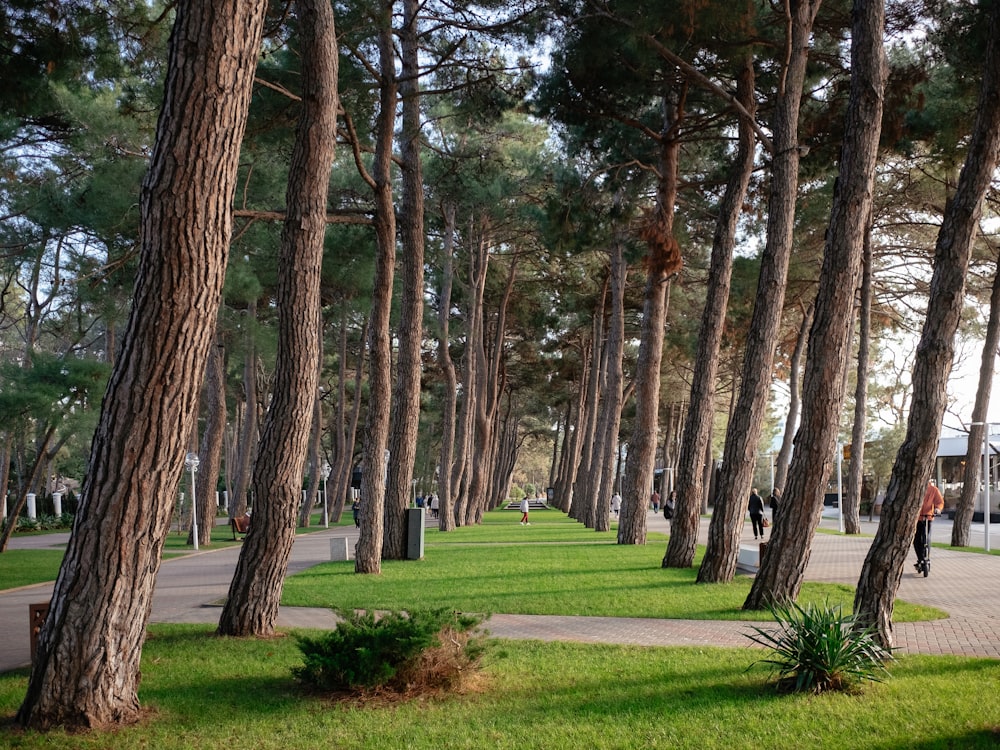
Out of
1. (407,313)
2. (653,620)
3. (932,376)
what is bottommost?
(653,620)

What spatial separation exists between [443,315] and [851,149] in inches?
701

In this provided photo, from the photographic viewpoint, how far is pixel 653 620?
32.3 feet

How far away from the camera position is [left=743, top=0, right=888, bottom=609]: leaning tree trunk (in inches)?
350

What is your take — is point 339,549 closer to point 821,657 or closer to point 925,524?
point 925,524

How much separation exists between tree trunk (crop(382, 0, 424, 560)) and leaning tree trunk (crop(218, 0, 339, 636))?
5.75 metres

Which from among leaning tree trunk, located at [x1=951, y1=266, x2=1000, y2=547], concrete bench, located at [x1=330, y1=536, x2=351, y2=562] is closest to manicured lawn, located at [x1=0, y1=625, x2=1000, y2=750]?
concrete bench, located at [x1=330, y1=536, x2=351, y2=562]

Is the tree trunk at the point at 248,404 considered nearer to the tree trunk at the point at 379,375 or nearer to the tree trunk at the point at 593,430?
the tree trunk at the point at 593,430

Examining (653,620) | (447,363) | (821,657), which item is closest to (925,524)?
(653,620)

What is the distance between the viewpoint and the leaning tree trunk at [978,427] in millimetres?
21312

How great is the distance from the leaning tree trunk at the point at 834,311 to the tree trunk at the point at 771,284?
2.31 metres

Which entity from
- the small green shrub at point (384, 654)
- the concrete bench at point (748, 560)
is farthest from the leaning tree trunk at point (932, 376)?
the concrete bench at point (748, 560)

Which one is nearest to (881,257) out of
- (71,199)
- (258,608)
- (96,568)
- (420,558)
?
(420,558)

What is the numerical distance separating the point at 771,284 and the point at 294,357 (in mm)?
6261

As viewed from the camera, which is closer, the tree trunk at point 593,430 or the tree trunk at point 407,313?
the tree trunk at point 407,313
